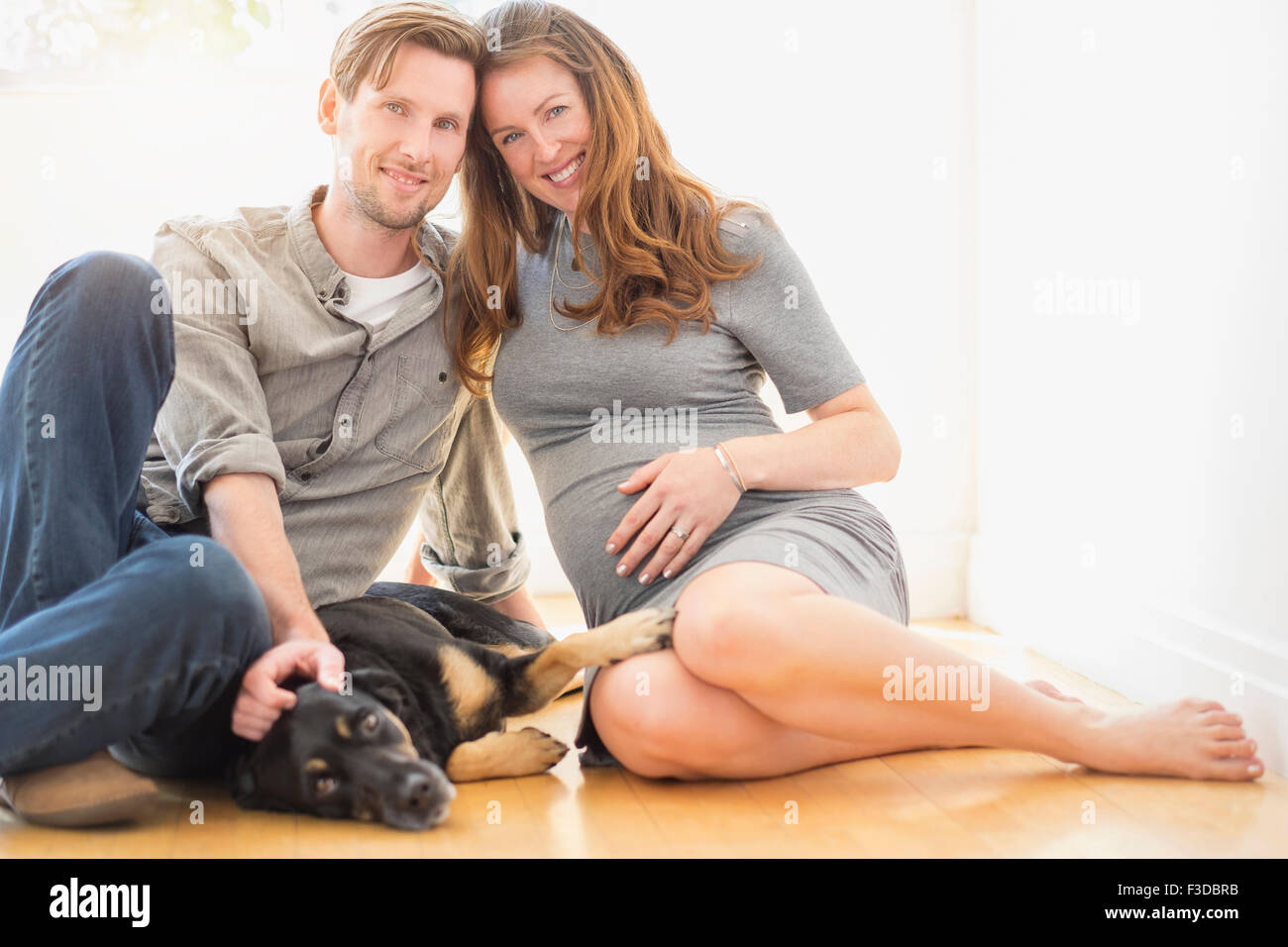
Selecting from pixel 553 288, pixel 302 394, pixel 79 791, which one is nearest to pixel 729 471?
pixel 553 288

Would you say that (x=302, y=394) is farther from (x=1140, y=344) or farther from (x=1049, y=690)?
(x=1140, y=344)

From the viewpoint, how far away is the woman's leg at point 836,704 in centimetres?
147

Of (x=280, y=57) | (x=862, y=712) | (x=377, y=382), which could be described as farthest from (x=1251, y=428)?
(x=280, y=57)

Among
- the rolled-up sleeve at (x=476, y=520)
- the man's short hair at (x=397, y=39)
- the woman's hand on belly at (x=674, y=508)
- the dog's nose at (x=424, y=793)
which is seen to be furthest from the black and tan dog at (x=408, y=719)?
the man's short hair at (x=397, y=39)

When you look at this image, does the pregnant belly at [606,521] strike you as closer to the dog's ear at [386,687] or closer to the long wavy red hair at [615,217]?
the long wavy red hair at [615,217]

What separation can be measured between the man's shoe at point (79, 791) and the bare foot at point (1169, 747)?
3.88 ft

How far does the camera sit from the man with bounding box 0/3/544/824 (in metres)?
1.39

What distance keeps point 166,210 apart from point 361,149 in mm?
1392

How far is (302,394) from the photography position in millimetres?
1795

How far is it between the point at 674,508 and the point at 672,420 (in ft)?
0.63

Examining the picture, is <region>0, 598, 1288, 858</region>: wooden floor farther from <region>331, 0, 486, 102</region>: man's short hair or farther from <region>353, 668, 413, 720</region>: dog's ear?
<region>331, 0, 486, 102</region>: man's short hair

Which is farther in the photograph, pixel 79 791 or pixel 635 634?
pixel 635 634

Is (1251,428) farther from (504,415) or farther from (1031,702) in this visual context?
(504,415)
